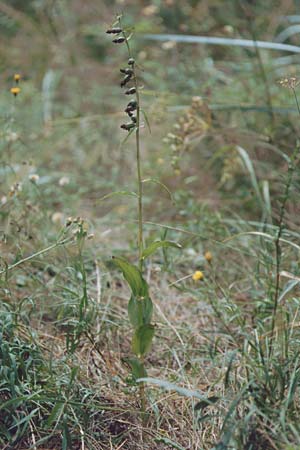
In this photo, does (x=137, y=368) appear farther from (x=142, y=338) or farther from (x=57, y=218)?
(x=57, y=218)

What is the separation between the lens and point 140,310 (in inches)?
47.0

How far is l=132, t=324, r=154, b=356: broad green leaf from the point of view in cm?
117

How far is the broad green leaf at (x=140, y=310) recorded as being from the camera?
1.20 m

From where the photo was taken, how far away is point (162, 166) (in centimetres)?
228

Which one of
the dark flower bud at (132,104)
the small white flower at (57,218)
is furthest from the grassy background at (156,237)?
the dark flower bud at (132,104)

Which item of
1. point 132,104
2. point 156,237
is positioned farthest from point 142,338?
point 156,237

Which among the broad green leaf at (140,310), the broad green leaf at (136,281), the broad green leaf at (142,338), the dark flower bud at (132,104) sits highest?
the dark flower bud at (132,104)

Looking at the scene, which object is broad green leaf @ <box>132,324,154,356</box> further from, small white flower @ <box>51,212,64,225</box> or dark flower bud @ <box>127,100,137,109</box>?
small white flower @ <box>51,212,64,225</box>

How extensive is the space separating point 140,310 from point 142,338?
0.17 feet

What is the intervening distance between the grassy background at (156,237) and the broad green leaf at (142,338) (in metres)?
0.07

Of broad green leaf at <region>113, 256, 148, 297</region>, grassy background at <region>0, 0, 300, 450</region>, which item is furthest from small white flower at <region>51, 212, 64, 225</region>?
broad green leaf at <region>113, 256, 148, 297</region>

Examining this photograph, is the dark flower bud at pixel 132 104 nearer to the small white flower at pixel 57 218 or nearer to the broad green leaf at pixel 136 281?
the broad green leaf at pixel 136 281

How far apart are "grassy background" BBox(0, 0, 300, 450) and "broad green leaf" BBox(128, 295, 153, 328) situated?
0.12m

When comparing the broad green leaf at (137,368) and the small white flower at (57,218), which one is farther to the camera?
the small white flower at (57,218)
